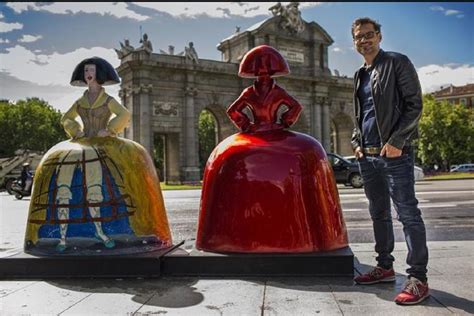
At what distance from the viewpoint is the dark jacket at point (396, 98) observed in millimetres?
3637

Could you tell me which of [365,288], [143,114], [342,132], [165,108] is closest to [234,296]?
[365,288]

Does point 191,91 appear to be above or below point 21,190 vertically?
above

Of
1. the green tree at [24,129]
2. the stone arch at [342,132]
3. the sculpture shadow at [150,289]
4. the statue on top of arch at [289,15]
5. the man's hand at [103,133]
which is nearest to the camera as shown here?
the sculpture shadow at [150,289]

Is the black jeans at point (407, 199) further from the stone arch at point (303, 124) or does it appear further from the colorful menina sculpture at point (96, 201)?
the stone arch at point (303, 124)

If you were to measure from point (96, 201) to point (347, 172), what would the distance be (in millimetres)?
18160

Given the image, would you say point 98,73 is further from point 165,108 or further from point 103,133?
point 165,108

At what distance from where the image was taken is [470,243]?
5.86 metres

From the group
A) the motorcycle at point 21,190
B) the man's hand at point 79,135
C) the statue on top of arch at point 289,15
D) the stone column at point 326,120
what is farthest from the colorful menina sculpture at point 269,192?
the stone column at point 326,120

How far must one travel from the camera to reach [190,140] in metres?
34.4

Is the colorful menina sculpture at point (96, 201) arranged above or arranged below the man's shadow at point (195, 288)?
above

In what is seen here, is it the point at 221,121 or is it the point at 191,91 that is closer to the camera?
the point at 191,91

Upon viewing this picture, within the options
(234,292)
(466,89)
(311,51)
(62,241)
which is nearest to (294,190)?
(234,292)

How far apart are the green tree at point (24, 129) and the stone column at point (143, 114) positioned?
28.9 metres

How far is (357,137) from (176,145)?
31.0 meters
